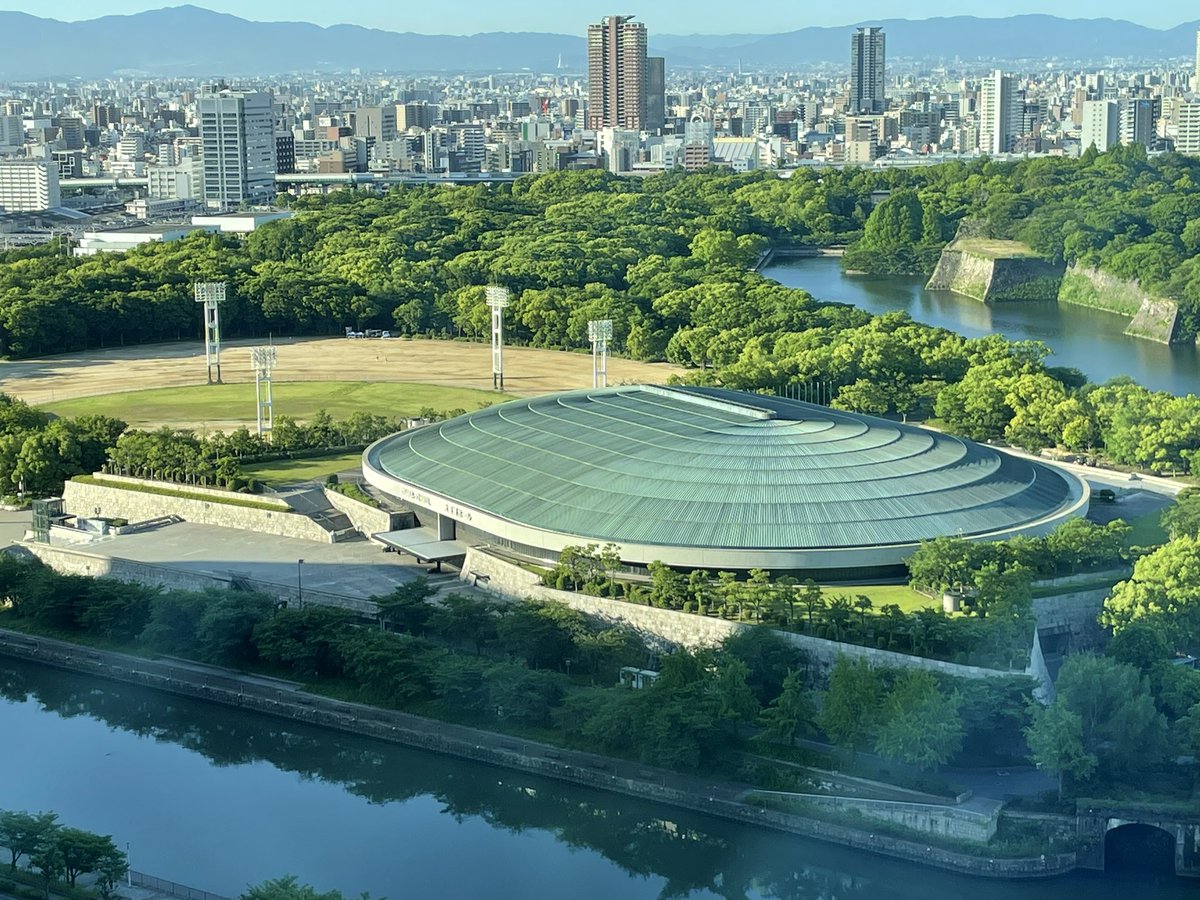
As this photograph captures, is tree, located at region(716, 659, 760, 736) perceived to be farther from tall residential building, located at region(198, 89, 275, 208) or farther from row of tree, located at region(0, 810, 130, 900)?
tall residential building, located at region(198, 89, 275, 208)

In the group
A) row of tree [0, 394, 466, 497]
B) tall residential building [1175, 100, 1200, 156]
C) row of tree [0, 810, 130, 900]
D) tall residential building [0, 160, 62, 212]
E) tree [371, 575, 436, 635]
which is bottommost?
row of tree [0, 810, 130, 900]

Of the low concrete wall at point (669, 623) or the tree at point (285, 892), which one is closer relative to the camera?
the tree at point (285, 892)

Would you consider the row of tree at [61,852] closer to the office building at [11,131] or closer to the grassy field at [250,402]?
the grassy field at [250,402]

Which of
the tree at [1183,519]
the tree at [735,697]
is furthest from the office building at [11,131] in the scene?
the tree at [735,697]

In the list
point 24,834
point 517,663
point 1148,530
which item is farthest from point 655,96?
point 24,834

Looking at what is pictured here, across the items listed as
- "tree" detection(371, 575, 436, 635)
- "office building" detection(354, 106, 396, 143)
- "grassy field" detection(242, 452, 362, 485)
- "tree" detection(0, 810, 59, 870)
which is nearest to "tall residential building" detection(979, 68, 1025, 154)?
"office building" detection(354, 106, 396, 143)
